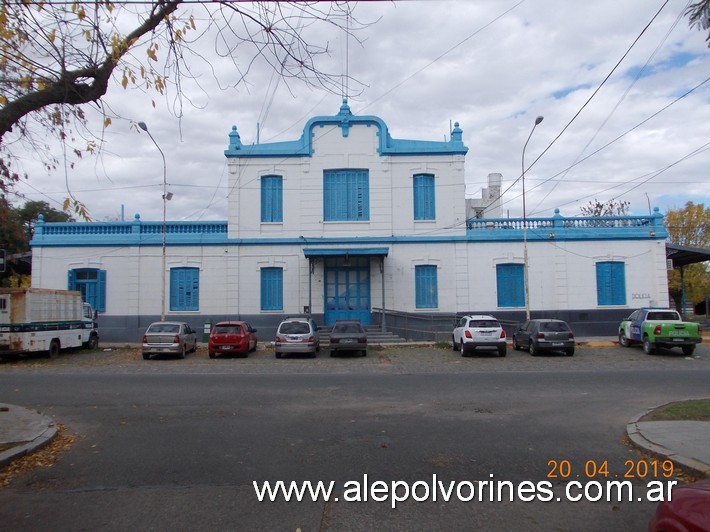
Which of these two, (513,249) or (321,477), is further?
(513,249)

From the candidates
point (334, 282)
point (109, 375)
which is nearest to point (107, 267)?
point (334, 282)

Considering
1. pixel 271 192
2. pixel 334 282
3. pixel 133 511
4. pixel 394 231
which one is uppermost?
pixel 271 192

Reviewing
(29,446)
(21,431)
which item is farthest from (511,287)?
(29,446)

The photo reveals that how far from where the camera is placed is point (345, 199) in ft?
99.8

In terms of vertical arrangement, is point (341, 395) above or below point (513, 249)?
below

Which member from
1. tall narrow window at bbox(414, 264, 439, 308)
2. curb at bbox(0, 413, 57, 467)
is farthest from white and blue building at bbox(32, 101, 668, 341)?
curb at bbox(0, 413, 57, 467)

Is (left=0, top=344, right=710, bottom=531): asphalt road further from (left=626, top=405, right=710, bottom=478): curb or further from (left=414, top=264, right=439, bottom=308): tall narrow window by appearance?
(left=414, top=264, right=439, bottom=308): tall narrow window

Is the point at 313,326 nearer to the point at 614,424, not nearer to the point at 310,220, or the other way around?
the point at 310,220

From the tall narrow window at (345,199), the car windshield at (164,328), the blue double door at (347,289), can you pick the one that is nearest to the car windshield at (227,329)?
the car windshield at (164,328)

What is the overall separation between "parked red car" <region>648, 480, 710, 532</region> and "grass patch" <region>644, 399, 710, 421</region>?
675cm

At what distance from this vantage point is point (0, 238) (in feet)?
59.7

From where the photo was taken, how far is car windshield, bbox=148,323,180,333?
23.4 m

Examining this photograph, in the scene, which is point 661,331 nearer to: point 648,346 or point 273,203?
point 648,346

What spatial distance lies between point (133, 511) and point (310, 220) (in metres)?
24.7
